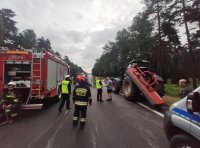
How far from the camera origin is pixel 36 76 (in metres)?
11.9

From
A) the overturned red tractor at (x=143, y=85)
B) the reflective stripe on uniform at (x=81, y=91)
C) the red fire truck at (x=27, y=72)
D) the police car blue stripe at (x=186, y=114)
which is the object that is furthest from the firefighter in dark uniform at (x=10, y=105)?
the police car blue stripe at (x=186, y=114)

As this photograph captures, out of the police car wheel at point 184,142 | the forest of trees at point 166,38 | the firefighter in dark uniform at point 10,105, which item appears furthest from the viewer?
the forest of trees at point 166,38

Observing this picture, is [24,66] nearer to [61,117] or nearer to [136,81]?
[61,117]

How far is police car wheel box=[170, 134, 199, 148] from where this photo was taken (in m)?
4.04

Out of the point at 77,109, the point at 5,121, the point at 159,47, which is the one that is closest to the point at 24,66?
the point at 5,121

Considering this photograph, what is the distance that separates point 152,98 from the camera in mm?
12883

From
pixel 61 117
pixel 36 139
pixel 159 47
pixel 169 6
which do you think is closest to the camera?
pixel 36 139

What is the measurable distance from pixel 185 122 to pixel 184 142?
322mm

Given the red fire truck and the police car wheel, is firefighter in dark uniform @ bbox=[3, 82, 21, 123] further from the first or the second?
the police car wheel

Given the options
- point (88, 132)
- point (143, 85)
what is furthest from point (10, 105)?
point (143, 85)

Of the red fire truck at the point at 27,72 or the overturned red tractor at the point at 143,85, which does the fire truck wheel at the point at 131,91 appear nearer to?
the overturned red tractor at the point at 143,85

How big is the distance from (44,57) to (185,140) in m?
9.15

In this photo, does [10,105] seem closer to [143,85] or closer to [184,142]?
[143,85]

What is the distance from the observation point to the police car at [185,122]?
390 centimetres
